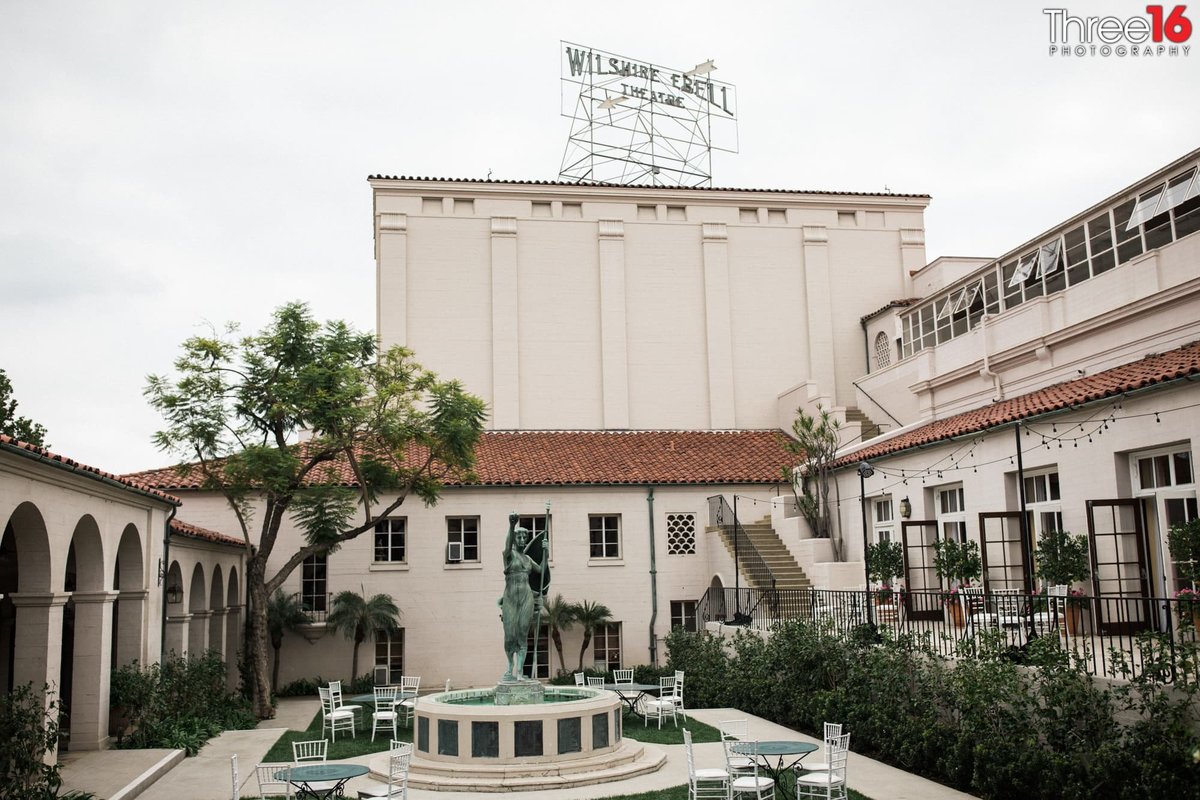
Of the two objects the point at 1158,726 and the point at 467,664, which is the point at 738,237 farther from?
the point at 1158,726

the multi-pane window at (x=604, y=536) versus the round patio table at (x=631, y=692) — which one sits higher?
the multi-pane window at (x=604, y=536)

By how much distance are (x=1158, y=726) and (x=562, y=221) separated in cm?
2594

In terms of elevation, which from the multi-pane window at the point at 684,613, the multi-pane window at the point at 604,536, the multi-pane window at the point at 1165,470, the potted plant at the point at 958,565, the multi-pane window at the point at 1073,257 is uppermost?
the multi-pane window at the point at 1073,257

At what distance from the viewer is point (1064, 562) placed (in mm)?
15273

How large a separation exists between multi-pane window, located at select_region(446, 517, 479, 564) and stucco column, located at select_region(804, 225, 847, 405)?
42.1 feet

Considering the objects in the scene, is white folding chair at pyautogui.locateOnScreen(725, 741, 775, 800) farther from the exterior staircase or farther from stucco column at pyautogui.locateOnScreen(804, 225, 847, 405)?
stucco column at pyautogui.locateOnScreen(804, 225, 847, 405)

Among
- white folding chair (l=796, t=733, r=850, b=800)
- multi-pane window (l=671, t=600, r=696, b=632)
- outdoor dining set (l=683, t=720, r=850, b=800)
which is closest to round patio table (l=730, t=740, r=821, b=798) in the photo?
outdoor dining set (l=683, t=720, r=850, b=800)

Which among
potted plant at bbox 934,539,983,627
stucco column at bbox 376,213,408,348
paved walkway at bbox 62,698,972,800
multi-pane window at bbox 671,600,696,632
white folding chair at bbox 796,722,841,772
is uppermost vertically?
stucco column at bbox 376,213,408,348

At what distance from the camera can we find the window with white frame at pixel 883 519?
77.3ft

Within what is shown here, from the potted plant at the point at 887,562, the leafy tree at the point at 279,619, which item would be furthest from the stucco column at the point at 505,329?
the potted plant at the point at 887,562

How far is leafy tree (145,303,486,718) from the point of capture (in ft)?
68.3

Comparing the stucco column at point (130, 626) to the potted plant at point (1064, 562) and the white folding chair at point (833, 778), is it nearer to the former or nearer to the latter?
the white folding chair at point (833, 778)

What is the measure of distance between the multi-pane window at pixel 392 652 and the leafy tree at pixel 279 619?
6.71ft

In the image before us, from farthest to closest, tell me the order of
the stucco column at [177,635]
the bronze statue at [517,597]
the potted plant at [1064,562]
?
the stucco column at [177,635] → the bronze statue at [517,597] → the potted plant at [1064,562]
